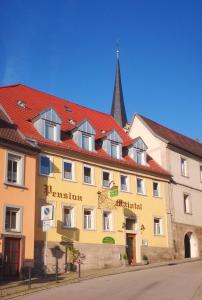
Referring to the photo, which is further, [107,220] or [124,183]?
[124,183]

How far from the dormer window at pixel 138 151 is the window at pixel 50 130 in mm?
7586

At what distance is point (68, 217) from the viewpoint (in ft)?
95.2

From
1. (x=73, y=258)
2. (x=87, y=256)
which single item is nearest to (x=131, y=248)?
(x=87, y=256)

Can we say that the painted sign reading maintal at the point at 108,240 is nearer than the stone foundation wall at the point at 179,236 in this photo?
Yes

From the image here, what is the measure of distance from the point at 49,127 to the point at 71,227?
21.2ft

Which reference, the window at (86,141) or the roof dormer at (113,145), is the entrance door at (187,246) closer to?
the roof dormer at (113,145)

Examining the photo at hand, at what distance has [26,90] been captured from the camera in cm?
3506

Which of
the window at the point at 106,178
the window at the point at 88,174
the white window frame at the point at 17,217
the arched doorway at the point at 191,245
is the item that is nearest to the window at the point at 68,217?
the window at the point at 88,174

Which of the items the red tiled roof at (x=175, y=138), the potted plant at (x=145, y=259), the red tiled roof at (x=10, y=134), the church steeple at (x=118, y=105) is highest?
the church steeple at (x=118, y=105)

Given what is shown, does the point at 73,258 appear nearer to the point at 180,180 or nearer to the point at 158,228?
the point at 158,228

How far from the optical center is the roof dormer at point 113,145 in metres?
33.2

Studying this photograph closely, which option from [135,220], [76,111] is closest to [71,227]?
[135,220]

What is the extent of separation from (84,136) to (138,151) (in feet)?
18.9

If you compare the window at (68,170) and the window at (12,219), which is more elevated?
the window at (68,170)
